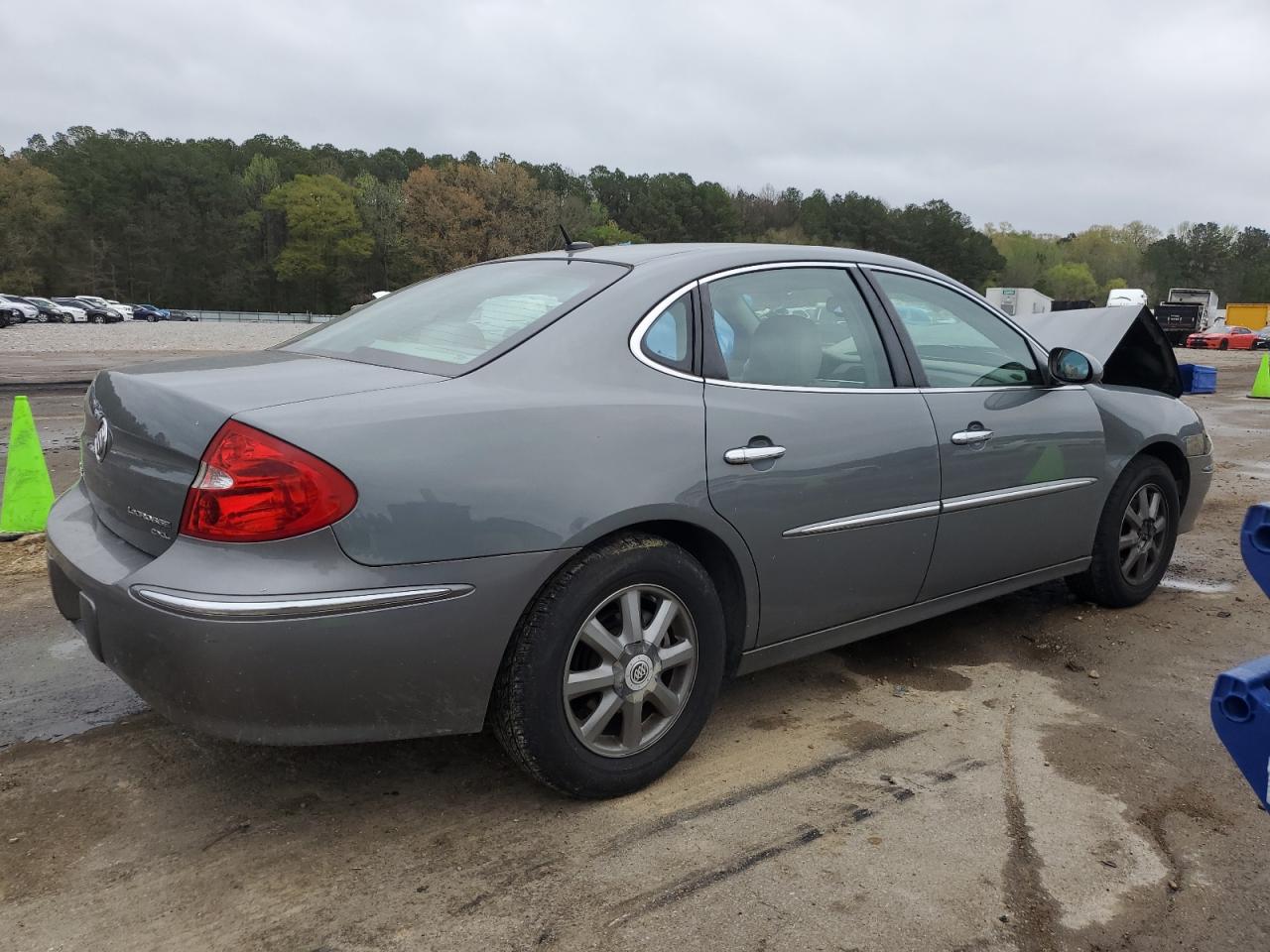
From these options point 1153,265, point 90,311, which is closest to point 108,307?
point 90,311

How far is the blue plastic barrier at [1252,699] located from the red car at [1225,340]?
49.4 metres

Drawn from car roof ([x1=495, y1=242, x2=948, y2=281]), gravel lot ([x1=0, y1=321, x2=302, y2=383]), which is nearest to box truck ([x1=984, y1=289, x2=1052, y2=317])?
gravel lot ([x1=0, y1=321, x2=302, y2=383])

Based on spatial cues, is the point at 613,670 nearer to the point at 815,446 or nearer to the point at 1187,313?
the point at 815,446

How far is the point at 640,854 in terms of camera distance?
2566 millimetres

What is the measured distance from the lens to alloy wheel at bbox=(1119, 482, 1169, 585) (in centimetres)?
449

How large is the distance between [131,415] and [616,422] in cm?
127

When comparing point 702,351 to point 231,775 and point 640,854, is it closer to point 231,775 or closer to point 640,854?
point 640,854

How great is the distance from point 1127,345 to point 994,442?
6.02 feet

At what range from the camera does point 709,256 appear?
10.6 ft

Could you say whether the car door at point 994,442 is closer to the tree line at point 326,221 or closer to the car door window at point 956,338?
the car door window at point 956,338

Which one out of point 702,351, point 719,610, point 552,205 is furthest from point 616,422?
point 552,205

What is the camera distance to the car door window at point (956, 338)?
3670 mm

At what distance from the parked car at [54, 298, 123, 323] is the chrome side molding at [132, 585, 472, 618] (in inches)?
2558

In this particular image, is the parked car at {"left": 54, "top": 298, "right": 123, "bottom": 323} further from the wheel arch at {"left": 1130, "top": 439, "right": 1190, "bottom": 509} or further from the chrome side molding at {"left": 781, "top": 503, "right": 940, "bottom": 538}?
the chrome side molding at {"left": 781, "top": 503, "right": 940, "bottom": 538}
